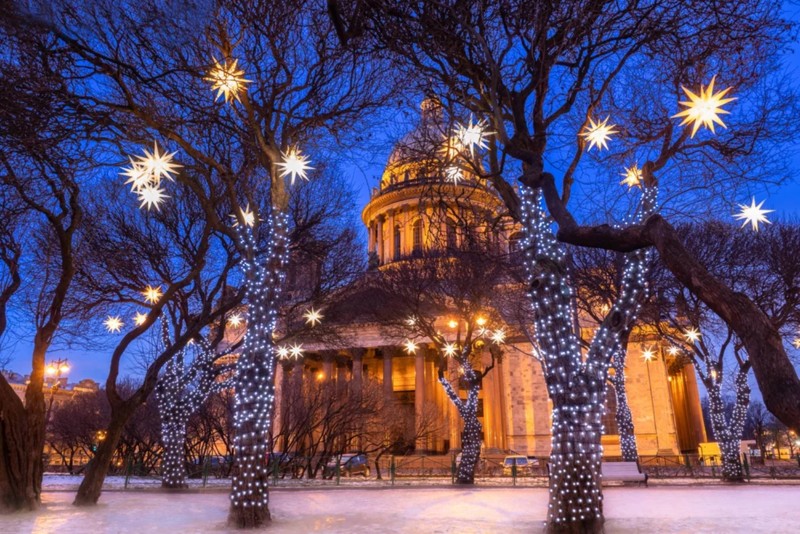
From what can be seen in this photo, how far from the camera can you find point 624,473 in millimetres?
21547

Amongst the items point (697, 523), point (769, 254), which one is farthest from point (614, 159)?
point (769, 254)

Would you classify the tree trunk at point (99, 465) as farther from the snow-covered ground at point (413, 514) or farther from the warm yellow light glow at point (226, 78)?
the warm yellow light glow at point (226, 78)

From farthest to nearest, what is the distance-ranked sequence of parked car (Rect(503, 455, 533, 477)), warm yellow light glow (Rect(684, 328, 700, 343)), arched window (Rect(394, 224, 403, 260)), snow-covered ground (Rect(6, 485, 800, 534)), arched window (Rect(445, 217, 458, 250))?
arched window (Rect(394, 224, 403, 260)) < parked car (Rect(503, 455, 533, 477)) < warm yellow light glow (Rect(684, 328, 700, 343)) < arched window (Rect(445, 217, 458, 250)) < snow-covered ground (Rect(6, 485, 800, 534))

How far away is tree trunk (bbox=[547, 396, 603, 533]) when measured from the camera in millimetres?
8180

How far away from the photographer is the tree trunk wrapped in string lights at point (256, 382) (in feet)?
31.1

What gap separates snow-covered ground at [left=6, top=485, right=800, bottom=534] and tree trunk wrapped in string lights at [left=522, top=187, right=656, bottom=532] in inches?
50.3

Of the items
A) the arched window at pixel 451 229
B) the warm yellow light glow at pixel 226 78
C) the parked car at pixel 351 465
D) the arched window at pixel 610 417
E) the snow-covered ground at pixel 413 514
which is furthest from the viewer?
the arched window at pixel 610 417

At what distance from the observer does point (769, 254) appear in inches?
800

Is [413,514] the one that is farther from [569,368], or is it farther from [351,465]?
[351,465]

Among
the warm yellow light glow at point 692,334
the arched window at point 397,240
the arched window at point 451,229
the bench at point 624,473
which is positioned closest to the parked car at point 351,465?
the bench at point 624,473

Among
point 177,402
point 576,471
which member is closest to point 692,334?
point 576,471

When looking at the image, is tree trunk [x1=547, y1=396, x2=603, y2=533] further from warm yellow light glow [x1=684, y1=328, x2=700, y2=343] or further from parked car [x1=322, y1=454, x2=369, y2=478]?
parked car [x1=322, y1=454, x2=369, y2=478]

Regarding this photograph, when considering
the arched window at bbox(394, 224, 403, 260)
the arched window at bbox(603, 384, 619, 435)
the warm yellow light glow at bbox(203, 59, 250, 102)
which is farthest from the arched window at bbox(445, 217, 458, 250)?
the arched window at bbox(394, 224, 403, 260)

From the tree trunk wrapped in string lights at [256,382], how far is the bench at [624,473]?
1576 cm
